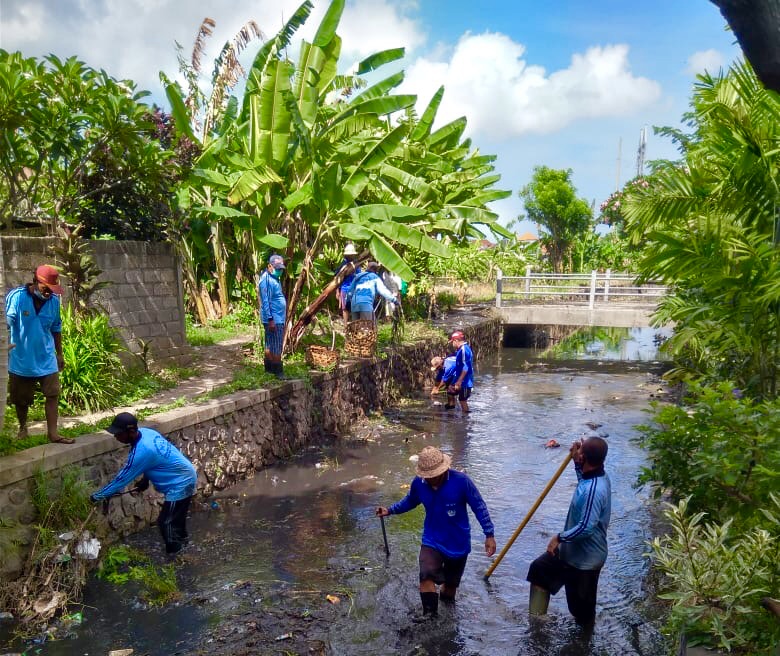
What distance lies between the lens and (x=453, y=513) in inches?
192

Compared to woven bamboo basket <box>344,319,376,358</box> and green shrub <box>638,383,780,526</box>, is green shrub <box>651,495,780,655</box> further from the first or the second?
woven bamboo basket <box>344,319,376,358</box>

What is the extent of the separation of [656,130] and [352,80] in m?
6.91

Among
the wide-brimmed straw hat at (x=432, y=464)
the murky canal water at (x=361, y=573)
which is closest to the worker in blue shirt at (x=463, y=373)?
the murky canal water at (x=361, y=573)

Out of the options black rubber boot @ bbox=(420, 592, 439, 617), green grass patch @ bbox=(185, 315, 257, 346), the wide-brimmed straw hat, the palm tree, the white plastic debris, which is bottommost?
black rubber boot @ bbox=(420, 592, 439, 617)

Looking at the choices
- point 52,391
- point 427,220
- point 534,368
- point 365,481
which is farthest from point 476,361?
point 52,391

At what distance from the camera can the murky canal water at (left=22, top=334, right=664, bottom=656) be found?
16.1ft

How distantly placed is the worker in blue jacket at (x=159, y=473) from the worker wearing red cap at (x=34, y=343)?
2.80 ft

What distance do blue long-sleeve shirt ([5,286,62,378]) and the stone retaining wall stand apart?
28.6 inches

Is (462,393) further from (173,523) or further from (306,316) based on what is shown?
(173,523)

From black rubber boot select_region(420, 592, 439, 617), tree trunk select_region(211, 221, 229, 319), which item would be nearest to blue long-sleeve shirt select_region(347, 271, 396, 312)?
tree trunk select_region(211, 221, 229, 319)

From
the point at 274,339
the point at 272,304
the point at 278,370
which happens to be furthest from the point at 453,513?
the point at 278,370

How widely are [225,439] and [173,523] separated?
227 centimetres

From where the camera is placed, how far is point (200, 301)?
44.9 ft

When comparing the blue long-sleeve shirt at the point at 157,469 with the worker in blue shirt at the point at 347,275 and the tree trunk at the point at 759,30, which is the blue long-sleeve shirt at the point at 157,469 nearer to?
the tree trunk at the point at 759,30
